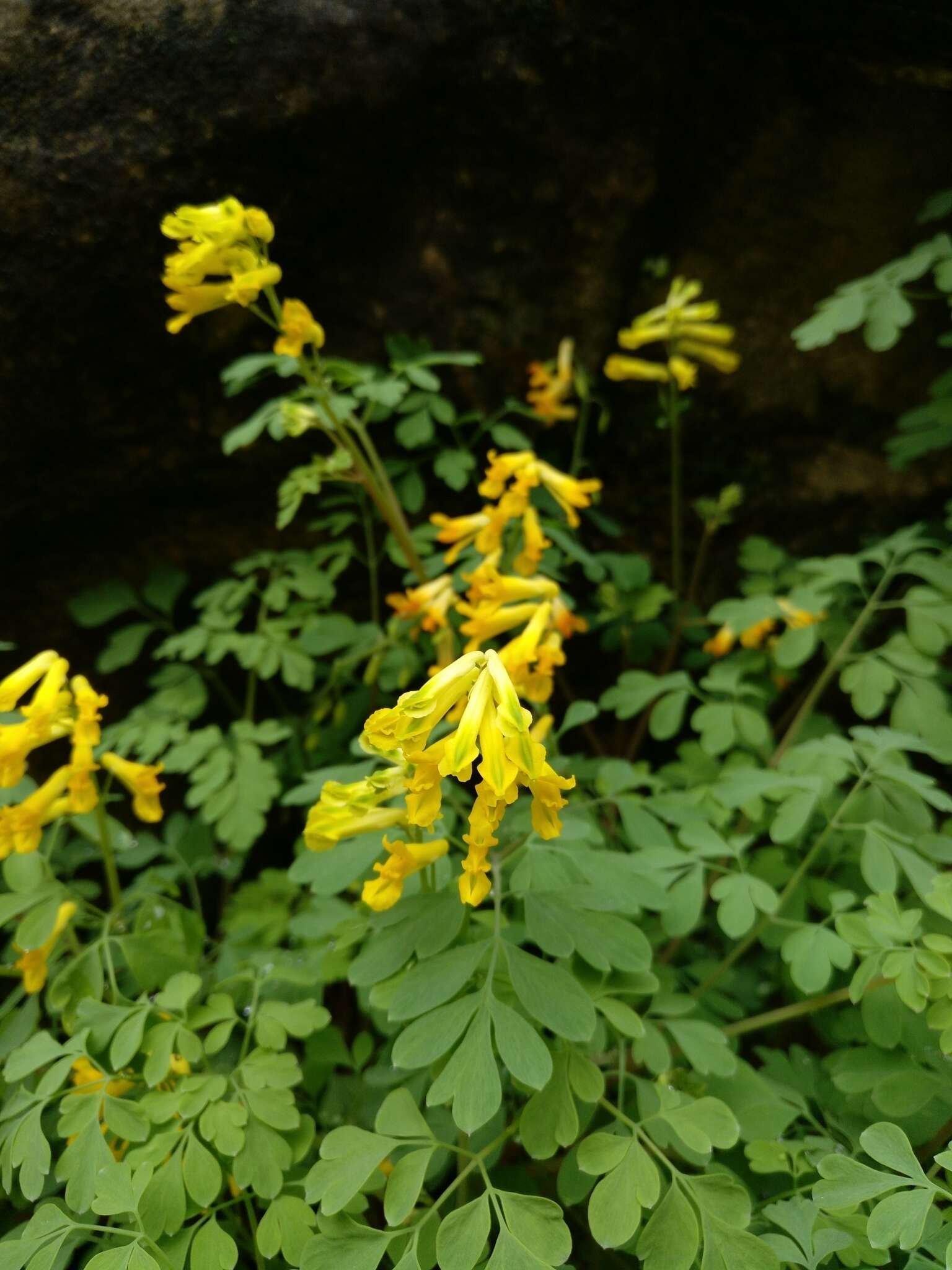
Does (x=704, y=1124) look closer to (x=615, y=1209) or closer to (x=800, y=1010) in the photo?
(x=615, y=1209)

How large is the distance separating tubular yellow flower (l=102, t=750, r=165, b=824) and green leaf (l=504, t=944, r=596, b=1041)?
756mm

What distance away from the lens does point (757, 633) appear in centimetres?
197

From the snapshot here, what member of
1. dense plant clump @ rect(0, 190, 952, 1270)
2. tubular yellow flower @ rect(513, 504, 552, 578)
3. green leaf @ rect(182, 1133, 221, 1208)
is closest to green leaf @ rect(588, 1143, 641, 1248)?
dense plant clump @ rect(0, 190, 952, 1270)

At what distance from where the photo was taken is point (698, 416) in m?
2.26

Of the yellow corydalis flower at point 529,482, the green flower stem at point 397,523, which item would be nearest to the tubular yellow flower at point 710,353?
the yellow corydalis flower at point 529,482

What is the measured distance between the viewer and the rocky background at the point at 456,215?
1.61 m

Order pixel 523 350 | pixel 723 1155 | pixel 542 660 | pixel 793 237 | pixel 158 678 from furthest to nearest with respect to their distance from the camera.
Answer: pixel 793 237 → pixel 523 350 → pixel 158 678 → pixel 542 660 → pixel 723 1155

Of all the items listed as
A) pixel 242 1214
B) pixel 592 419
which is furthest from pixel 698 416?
pixel 242 1214

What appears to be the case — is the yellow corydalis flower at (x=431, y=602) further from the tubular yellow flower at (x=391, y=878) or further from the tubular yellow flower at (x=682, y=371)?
the tubular yellow flower at (x=682, y=371)

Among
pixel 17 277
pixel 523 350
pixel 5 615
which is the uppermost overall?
pixel 17 277

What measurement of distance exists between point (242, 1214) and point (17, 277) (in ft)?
5.55

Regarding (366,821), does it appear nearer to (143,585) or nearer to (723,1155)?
(723,1155)

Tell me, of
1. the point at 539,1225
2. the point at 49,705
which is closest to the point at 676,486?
the point at 49,705

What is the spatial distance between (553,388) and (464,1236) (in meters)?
1.60
